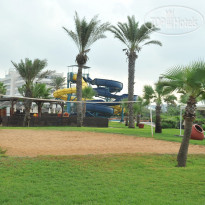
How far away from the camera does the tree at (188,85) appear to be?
7117mm

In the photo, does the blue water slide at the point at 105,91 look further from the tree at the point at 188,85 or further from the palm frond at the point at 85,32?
the tree at the point at 188,85

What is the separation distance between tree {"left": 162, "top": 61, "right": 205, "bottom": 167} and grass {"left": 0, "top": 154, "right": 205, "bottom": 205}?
0.88m

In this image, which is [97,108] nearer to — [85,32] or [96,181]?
[85,32]

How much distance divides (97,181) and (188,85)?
4108 millimetres

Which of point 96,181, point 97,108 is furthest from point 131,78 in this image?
point 96,181

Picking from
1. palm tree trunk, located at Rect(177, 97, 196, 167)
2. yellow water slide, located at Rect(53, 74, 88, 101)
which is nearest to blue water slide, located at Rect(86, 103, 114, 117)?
yellow water slide, located at Rect(53, 74, 88, 101)

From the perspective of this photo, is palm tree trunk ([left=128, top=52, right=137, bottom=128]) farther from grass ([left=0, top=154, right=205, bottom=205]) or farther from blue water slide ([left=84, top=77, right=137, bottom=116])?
grass ([left=0, top=154, right=205, bottom=205])

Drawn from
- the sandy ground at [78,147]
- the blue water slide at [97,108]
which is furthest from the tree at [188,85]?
the blue water slide at [97,108]

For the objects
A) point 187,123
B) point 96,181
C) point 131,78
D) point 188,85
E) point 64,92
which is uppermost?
point 131,78

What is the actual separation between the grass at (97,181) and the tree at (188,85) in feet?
2.90

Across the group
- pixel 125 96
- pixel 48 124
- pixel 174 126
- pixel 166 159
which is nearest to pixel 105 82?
pixel 125 96

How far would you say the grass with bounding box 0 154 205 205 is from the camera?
418 cm

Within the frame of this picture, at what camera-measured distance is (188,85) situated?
7445mm

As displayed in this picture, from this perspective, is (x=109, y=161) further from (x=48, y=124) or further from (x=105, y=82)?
(x=105, y=82)
